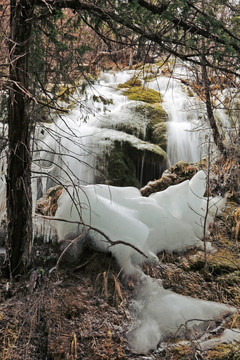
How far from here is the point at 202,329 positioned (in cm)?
270

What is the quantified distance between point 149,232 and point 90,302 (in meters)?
1.03

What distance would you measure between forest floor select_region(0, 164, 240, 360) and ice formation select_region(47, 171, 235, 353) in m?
0.09

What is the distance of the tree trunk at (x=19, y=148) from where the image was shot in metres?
2.42

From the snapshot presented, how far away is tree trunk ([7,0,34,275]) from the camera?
2.42 m

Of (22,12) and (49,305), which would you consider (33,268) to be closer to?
(49,305)

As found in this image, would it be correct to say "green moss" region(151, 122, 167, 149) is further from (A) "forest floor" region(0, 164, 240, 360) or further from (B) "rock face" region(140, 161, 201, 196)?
(A) "forest floor" region(0, 164, 240, 360)

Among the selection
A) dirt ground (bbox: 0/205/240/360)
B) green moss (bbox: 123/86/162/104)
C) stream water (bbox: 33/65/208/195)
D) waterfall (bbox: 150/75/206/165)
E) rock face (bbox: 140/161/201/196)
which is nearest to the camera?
dirt ground (bbox: 0/205/240/360)

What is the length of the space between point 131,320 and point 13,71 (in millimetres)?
2105

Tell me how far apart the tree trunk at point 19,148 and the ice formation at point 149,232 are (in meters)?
0.41

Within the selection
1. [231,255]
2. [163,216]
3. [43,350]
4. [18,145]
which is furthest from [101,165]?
[43,350]

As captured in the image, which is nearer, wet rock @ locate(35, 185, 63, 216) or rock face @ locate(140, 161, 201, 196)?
wet rock @ locate(35, 185, 63, 216)

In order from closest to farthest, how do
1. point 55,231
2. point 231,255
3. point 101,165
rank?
point 55,231 < point 231,255 < point 101,165

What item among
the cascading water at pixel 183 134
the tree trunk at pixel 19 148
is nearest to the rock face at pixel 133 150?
the cascading water at pixel 183 134

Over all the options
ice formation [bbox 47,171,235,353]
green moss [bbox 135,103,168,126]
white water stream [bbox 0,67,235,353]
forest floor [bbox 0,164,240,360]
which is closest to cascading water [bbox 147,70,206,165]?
green moss [bbox 135,103,168,126]
